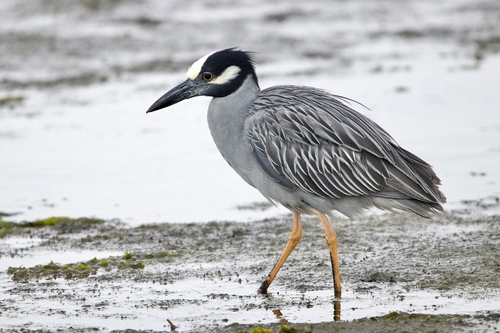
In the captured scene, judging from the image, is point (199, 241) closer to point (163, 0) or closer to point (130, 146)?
point (130, 146)

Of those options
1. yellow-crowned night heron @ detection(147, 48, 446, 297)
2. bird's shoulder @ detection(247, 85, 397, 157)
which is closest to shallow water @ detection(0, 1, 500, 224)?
yellow-crowned night heron @ detection(147, 48, 446, 297)

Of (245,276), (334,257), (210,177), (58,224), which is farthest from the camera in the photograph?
(210,177)

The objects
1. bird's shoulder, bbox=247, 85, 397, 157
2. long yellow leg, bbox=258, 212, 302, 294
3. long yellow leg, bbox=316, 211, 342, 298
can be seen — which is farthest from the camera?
bird's shoulder, bbox=247, 85, 397, 157

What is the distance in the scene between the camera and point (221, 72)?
7875mm

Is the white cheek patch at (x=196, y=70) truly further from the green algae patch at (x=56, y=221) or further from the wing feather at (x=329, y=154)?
the green algae patch at (x=56, y=221)

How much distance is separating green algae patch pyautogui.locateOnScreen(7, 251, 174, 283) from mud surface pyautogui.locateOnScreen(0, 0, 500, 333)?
2cm

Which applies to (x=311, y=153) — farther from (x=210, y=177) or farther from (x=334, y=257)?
(x=210, y=177)

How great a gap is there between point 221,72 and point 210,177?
3.04m

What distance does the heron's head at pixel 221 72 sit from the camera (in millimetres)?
7855

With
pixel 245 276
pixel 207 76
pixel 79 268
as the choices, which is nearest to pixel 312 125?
pixel 207 76

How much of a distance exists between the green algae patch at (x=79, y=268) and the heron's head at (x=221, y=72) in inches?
59.8

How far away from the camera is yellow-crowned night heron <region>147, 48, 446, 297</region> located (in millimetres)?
7395

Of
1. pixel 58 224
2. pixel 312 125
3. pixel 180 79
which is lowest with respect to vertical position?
pixel 58 224

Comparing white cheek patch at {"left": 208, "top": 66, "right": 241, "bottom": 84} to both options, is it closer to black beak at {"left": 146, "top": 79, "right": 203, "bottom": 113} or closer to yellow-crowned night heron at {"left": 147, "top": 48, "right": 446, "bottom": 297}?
yellow-crowned night heron at {"left": 147, "top": 48, "right": 446, "bottom": 297}
